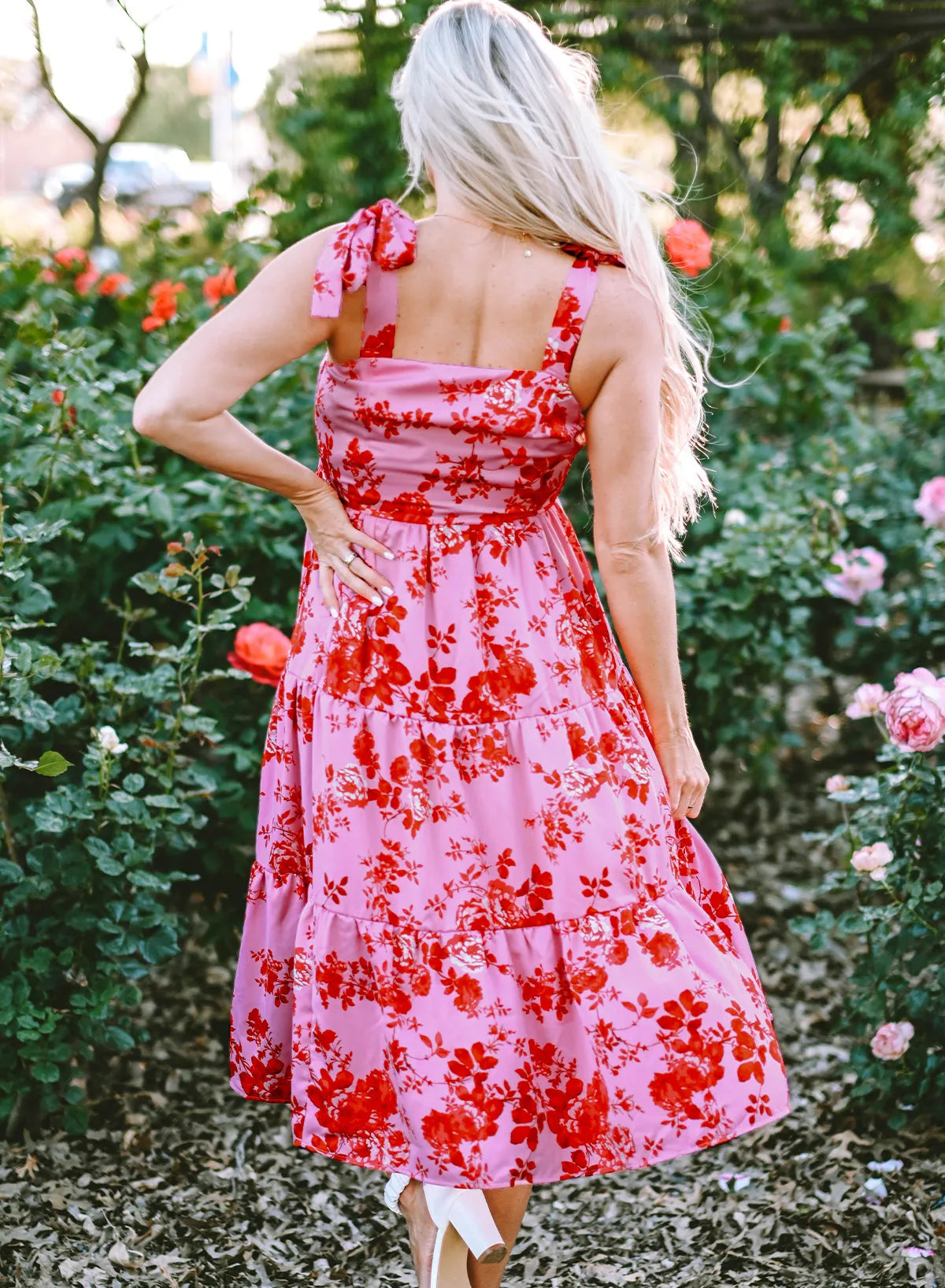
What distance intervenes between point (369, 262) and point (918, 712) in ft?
3.89

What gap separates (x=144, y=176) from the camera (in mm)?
20516

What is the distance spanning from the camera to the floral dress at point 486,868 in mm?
1730

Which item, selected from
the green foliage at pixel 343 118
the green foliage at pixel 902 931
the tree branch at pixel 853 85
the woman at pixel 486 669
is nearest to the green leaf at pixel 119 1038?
the woman at pixel 486 669

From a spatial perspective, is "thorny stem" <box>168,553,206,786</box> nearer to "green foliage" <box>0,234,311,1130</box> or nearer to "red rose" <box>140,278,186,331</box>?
"green foliage" <box>0,234,311,1130</box>

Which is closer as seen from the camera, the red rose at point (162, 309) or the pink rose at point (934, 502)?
the red rose at point (162, 309)

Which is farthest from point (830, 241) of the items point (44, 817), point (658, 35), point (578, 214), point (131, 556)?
point (44, 817)

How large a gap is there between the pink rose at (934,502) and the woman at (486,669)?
1424 millimetres

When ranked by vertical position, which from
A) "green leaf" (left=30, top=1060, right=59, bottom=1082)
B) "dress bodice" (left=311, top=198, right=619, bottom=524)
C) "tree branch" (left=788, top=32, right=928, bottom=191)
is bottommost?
"green leaf" (left=30, top=1060, right=59, bottom=1082)

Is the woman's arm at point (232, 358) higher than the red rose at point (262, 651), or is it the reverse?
the woman's arm at point (232, 358)

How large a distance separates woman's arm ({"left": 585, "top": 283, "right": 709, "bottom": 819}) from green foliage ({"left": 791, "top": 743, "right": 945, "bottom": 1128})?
613mm

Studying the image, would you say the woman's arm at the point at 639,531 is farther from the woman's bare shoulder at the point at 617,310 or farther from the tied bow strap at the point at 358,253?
the tied bow strap at the point at 358,253

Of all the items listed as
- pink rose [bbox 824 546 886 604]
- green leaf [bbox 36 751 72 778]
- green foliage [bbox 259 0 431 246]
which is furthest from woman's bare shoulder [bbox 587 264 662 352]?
green foliage [bbox 259 0 431 246]

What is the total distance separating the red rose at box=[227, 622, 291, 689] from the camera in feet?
7.61

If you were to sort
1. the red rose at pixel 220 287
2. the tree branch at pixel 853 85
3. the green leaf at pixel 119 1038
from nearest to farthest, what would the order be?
the green leaf at pixel 119 1038 → the red rose at pixel 220 287 → the tree branch at pixel 853 85
